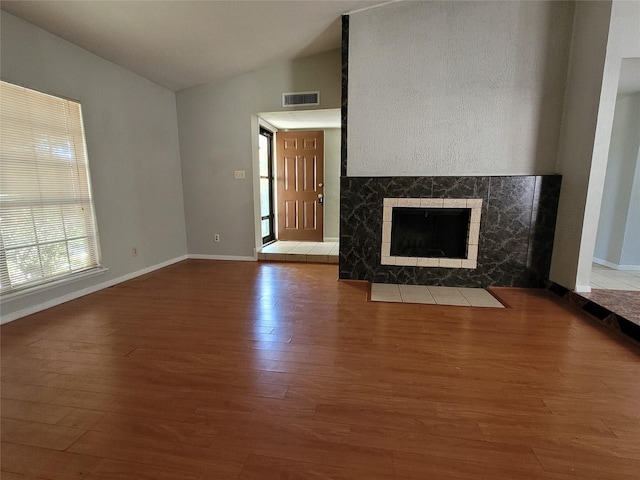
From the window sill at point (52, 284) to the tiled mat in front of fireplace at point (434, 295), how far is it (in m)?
2.96

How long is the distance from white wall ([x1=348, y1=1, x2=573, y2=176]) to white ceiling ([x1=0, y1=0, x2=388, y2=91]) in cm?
51

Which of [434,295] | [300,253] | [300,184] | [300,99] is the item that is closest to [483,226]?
[434,295]

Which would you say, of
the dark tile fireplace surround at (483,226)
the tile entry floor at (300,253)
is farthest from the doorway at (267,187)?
the dark tile fireplace surround at (483,226)

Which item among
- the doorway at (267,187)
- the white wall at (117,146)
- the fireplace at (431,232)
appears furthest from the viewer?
the doorway at (267,187)

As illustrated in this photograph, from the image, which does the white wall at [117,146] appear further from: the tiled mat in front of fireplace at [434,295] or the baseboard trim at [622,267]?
the baseboard trim at [622,267]

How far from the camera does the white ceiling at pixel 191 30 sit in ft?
8.13

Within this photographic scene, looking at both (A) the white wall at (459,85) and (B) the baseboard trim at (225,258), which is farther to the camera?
(B) the baseboard trim at (225,258)

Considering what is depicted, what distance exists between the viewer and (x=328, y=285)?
3.40 m

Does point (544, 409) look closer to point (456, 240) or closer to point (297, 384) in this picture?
point (297, 384)

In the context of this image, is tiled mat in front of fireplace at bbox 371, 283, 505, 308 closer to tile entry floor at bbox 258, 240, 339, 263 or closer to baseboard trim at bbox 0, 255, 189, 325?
tile entry floor at bbox 258, 240, 339, 263

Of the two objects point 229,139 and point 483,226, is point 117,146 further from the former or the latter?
point 483,226

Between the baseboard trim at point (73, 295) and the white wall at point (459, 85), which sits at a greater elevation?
the white wall at point (459, 85)

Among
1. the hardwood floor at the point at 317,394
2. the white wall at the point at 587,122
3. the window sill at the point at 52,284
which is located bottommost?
the hardwood floor at the point at 317,394

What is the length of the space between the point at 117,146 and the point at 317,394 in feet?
11.7
